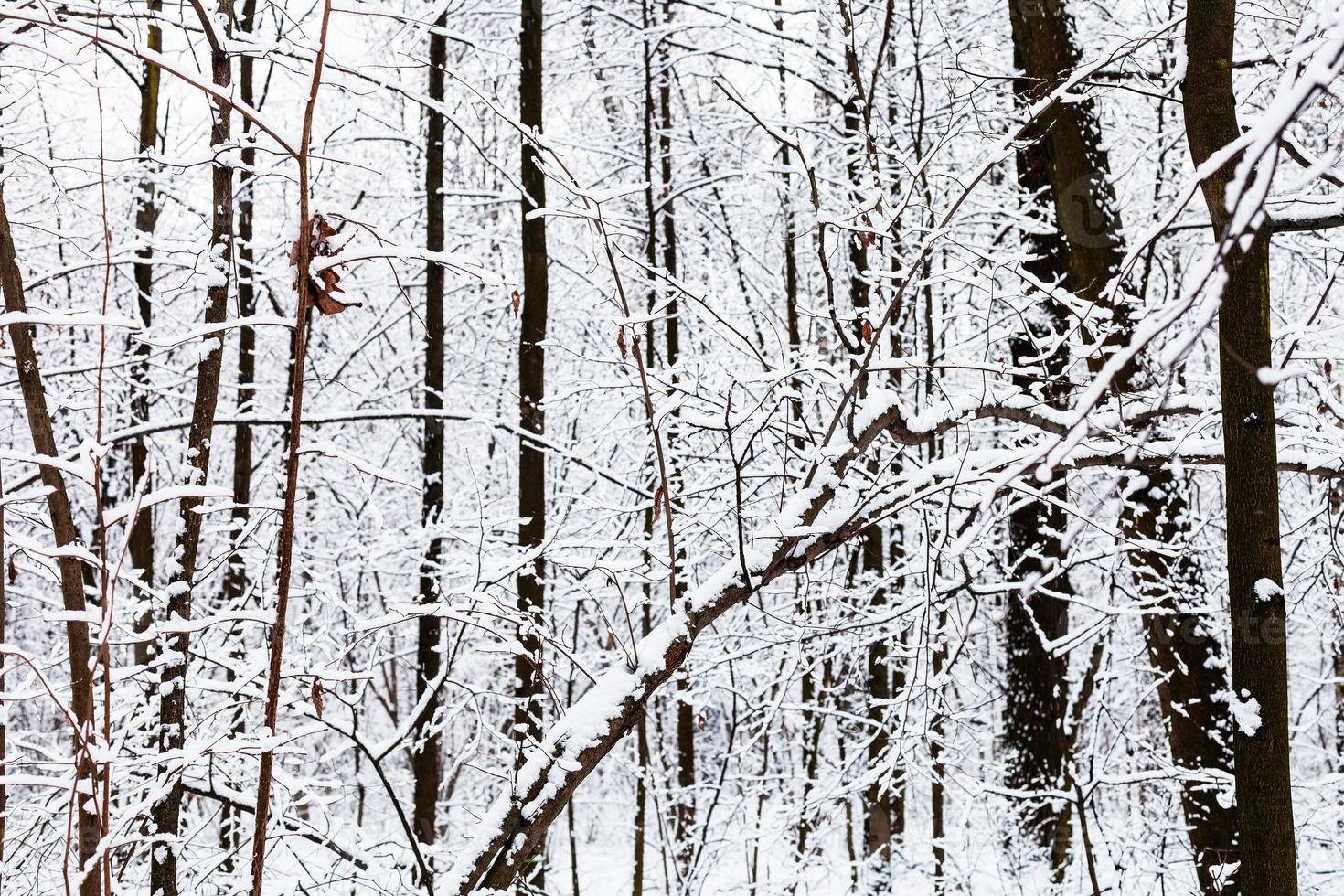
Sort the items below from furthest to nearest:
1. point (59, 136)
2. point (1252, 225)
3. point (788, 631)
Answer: point (59, 136) < point (788, 631) < point (1252, 225)

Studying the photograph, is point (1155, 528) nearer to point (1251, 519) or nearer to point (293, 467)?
point (1251, 519)

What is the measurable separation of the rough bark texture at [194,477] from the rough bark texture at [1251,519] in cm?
224

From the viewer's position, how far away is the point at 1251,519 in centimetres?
192

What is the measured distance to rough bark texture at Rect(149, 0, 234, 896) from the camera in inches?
91.2

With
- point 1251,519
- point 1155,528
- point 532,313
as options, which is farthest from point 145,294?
point 1251,519

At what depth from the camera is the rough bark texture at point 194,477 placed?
232 cm

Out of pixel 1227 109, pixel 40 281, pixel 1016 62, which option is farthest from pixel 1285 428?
pixel 40 281

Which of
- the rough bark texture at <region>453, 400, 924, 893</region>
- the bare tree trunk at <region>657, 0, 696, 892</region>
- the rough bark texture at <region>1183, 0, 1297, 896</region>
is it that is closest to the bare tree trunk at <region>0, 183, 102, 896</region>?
the rough bark texture at <region>453, 400, 924, 893</region>

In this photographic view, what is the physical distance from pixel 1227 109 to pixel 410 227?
10127 millimetres

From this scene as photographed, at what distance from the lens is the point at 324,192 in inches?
453

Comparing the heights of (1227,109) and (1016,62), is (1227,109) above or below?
below

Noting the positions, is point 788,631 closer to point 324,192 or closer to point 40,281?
point 40,281

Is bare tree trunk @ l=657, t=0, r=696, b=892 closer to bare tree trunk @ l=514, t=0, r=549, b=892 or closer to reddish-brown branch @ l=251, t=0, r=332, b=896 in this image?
bare tree trunk @ l=514, t=0, r=549, b=892

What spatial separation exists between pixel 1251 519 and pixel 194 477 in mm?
2372
